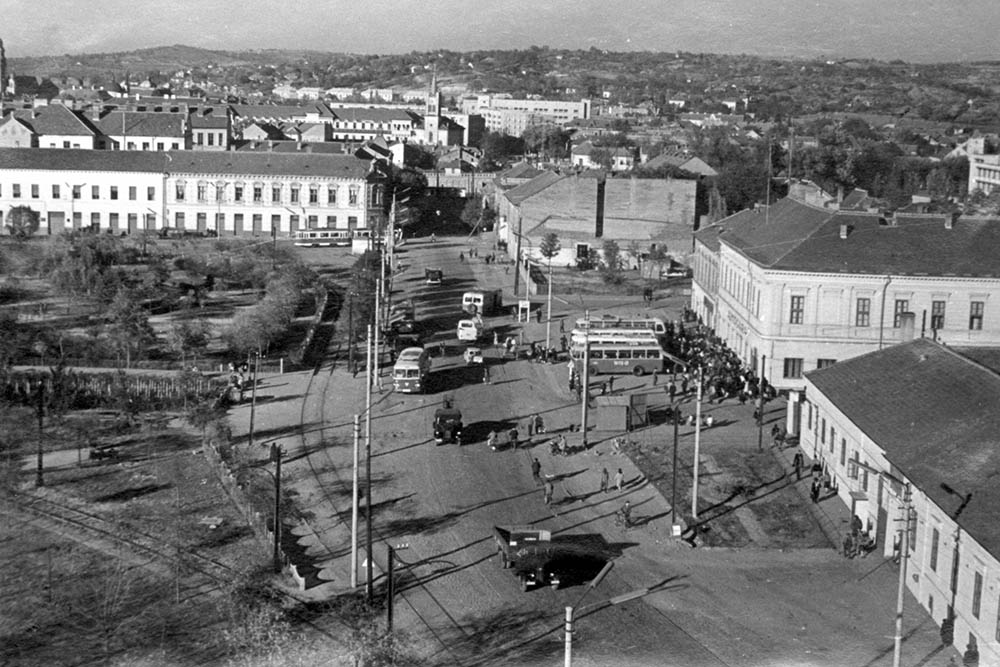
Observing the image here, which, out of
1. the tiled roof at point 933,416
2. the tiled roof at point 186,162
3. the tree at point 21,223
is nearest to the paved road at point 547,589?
the tiled roof at point 933,416

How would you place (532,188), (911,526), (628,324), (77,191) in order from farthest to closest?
1. (77,191)
2. (532,188)
3. (628,324)
4. (911,526)

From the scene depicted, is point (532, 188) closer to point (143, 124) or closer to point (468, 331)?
point (468, 331)

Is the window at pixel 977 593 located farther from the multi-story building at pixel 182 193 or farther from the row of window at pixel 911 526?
the multi-story building at pixel 182 193

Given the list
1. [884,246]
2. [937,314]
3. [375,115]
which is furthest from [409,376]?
[375,115]

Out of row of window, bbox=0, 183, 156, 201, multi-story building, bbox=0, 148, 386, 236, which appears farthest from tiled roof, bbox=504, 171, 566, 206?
row of window, bbox=0, 183, 156, 201

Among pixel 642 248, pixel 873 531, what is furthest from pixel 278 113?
pixel 873 531

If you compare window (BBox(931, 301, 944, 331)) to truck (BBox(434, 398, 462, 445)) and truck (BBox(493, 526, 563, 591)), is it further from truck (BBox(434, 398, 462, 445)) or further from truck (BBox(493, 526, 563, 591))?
truck (BBox(493, 526, 563, 591))

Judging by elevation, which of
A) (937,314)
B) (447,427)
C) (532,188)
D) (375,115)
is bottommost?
(447,427)
